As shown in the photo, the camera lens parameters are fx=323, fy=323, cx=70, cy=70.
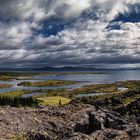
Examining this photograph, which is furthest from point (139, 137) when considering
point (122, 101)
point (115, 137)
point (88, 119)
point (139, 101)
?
point (122, 101)

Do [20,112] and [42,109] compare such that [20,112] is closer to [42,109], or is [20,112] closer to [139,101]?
[42,109]

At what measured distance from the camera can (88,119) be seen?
96188mm

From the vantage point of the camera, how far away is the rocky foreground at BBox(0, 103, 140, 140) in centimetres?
8281

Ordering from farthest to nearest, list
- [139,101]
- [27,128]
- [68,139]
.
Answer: [139,101], [27,128], [68,139]

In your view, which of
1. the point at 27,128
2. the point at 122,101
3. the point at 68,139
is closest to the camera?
the point at 68,139

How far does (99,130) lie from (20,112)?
2388cm

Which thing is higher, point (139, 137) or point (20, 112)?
point (20, 112)

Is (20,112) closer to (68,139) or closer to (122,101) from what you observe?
(68,139)

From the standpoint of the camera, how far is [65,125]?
9062 centimetres

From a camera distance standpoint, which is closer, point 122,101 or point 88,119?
point 88,119

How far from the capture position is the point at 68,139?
8012cm

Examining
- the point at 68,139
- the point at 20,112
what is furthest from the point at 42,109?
the point at 68,139

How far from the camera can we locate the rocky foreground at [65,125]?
272 feet

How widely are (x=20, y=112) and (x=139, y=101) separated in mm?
60323
